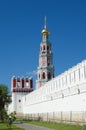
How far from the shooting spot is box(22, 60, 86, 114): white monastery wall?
36.0m

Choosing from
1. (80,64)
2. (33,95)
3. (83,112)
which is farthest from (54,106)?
(33,95)

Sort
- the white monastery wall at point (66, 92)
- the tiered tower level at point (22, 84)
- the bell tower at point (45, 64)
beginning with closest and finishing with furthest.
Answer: the white monastery wall at point (66, 92), the bell tower at point (45, 64), the tiered tower level at point (22, 84)

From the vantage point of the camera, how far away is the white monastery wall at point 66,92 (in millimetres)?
35984

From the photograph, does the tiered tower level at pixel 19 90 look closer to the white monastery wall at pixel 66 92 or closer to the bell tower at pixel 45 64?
the bell tower at pixel 45 64

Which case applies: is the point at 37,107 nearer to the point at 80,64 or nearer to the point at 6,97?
the point at 6,97

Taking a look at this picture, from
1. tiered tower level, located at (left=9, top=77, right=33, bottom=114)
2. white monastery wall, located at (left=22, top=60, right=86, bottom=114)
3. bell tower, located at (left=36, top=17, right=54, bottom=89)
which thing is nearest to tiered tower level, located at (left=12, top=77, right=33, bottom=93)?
tiered tower level, located at (left=9, top=77, right=33, bottom=114)

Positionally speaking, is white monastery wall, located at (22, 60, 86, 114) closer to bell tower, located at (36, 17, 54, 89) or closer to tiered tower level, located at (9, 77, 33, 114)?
bell tower, located at (36, 17, 54, 89)

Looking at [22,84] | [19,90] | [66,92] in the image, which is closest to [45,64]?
[22,84]

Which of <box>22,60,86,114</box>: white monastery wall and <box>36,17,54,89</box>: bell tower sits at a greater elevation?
<box>36,17,54,89</box>: bell tower

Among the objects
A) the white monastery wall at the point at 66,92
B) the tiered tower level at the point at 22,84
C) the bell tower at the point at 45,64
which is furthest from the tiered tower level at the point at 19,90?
the white monastery wall at the point at 66,92

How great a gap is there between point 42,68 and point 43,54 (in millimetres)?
2887

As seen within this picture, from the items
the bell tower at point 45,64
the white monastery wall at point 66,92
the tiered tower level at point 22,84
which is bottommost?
the white monastery wall at point 66,92

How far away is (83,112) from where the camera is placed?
32.5 meters

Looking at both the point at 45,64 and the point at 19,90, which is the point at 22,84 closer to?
the point at 19,90
